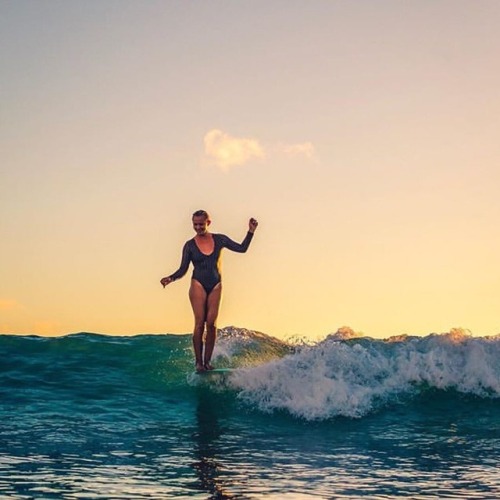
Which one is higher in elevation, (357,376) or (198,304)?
(198,304)

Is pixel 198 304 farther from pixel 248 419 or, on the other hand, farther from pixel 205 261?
pixel 248 419

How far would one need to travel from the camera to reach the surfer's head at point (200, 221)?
12930 millimetres

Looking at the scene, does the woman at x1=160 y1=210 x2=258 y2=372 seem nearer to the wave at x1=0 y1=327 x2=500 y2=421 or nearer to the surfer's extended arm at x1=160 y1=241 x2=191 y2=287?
the surfer's extended arm at x1=160 y1=241 x2=191 y2=287

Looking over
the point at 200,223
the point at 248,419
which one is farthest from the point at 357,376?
the point at 200,223

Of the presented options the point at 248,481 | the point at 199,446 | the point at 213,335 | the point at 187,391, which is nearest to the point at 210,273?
the point at 213,335

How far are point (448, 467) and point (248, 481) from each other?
2.43 m

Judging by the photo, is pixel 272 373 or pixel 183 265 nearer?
pixel 183 265

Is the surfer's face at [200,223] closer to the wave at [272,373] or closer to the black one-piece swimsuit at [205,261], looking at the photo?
the black one-piece swimsuit at [205,261]

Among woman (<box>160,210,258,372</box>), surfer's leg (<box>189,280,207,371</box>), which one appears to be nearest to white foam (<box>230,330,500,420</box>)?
surfer's leg (<box>189,280,207,371</box>)

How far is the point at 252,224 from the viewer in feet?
42.4

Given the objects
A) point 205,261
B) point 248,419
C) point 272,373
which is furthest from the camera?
point 272,373

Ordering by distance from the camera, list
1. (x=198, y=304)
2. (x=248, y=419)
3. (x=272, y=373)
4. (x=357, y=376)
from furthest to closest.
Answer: (x=357, y=376)
(x=272, y=373)
(x=198, y=304)
(x=248, y=419)

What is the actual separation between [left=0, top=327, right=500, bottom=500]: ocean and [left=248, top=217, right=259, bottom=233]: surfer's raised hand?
265 centimetres

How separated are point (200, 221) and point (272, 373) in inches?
119
